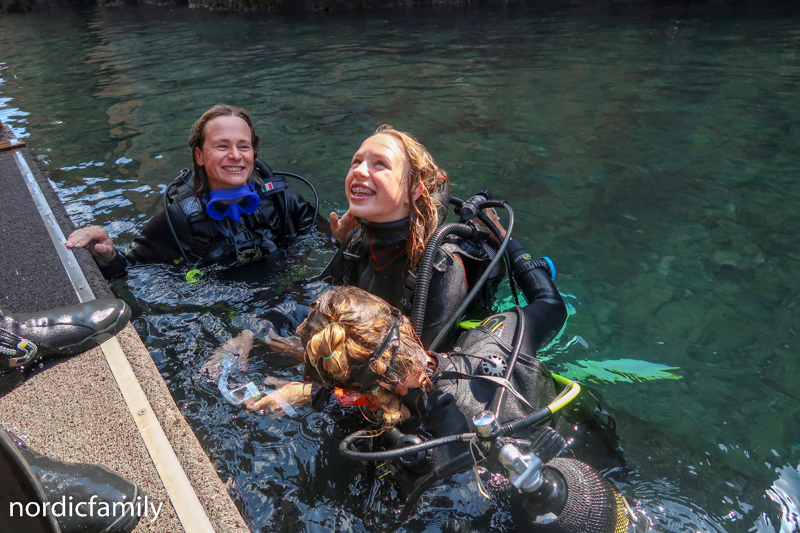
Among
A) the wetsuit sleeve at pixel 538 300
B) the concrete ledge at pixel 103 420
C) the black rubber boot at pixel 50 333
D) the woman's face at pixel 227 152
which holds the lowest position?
the concrete ledge at pixel 103 420

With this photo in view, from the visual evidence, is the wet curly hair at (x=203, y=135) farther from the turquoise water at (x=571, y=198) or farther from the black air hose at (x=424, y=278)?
the black air hose at (x=424, y=278)

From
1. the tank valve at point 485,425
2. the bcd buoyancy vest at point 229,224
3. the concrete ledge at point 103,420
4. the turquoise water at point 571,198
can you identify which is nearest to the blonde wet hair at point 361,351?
the tank valve at point 485,425

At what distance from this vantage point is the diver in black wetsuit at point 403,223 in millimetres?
2348

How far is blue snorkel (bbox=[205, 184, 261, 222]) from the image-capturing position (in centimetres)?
353

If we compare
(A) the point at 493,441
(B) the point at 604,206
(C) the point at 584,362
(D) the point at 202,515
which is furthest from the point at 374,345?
(B) the point at 604,206

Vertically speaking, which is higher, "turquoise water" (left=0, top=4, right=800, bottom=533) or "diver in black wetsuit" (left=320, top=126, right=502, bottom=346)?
"diver in black wetsuit" (left=320, top=126, right=502, bottom=346)

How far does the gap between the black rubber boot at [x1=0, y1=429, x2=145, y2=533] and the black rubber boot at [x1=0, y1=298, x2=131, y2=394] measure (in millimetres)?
877

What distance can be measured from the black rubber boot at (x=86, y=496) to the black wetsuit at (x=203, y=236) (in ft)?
6.33

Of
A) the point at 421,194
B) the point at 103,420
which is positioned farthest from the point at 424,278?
the point at 103,420

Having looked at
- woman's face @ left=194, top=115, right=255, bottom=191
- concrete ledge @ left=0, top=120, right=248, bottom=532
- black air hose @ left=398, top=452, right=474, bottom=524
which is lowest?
concrete ledge @ left=0, top=120, right=248, bottom=532

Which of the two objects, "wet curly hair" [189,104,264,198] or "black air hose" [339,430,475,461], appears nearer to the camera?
"black air hose" [339,430,475,461]

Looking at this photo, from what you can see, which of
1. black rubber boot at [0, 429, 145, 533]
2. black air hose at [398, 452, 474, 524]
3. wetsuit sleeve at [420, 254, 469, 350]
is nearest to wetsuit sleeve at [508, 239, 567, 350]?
wetsuit sleeve at [420, 254, 469, 350]

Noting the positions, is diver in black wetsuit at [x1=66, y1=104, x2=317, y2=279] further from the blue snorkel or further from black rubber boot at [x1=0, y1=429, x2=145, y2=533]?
black rubber boot at [x1=0, y1=429, x2=145, y2=533]

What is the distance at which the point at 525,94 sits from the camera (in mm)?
7422
